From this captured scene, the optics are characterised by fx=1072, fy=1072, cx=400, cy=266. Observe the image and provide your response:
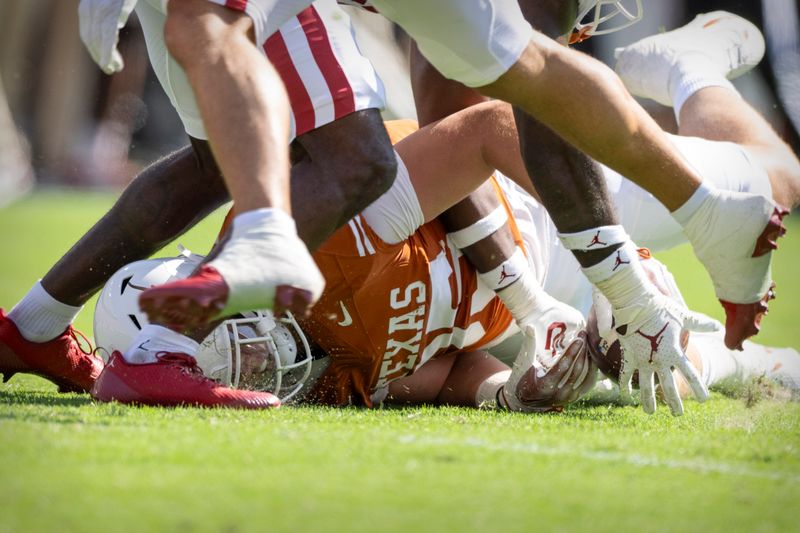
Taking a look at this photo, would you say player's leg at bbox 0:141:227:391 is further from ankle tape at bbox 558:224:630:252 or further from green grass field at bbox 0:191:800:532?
ankle tape at bbox 558:224:630:252

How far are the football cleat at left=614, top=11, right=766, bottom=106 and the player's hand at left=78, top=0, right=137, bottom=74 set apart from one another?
Result: 218 cm

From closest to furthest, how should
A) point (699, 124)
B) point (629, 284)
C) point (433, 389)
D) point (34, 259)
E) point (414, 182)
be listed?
point (629, 284) < point (414, 182) < point (433, 389) < point (699, 124) < point (34, 259)

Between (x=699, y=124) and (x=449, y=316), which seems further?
(x=699, y=124)

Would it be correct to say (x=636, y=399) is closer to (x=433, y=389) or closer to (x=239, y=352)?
(x=433, y=389)

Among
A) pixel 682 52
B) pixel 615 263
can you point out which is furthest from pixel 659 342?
pixel 682 52

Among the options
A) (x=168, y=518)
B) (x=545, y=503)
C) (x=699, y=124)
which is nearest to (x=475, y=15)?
(x=545, y=503)

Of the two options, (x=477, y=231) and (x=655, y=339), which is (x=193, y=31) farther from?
(x=655, y=339)

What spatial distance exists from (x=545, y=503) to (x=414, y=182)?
4.42ft

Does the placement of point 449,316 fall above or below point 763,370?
above

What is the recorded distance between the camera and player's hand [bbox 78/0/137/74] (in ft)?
6.75

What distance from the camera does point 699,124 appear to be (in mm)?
3482

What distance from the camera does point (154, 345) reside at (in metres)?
2.43

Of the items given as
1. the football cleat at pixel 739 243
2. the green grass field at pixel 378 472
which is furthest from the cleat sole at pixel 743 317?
the green grass field at pixel 378 472

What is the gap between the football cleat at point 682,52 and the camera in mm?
3729
